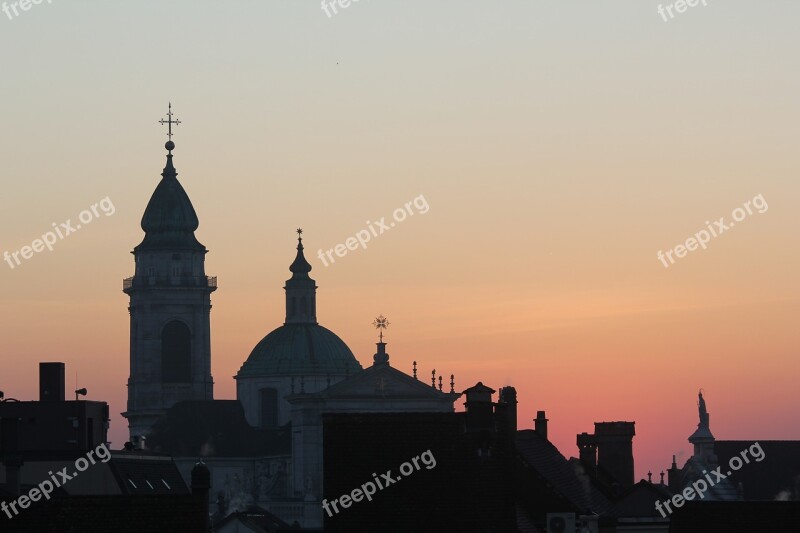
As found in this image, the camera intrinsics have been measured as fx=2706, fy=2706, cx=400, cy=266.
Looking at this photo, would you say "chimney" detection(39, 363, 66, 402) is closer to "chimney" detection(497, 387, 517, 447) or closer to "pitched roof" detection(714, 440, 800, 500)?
"chimney" detection(497, 387, 517, 447)

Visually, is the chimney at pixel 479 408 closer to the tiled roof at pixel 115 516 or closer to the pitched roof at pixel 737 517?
the tiled roof at pixel 115 516

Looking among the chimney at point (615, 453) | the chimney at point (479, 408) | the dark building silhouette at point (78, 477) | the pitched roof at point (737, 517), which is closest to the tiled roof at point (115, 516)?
the dark building silhouette at point (78, 477)

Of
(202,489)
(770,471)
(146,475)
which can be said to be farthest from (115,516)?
(770,471)

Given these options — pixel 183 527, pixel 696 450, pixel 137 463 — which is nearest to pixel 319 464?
pixel 696 450

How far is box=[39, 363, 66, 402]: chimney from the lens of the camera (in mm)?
98000

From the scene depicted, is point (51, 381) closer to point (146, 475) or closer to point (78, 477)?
point (146, 475)

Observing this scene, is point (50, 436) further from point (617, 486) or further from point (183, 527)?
point (183, 527)

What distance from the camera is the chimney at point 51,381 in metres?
98.0

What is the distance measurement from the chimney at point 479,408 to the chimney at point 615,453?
19.6 metres

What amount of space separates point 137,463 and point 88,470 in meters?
11.6

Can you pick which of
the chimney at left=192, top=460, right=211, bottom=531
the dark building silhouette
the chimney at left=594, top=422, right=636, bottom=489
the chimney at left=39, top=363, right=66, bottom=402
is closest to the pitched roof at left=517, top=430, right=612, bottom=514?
the chimney at left=594, top=422, right=636, bottom=489

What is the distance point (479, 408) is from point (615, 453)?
Answer: 21881 millimetres

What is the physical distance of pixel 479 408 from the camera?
5028cm

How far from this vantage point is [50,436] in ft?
299
